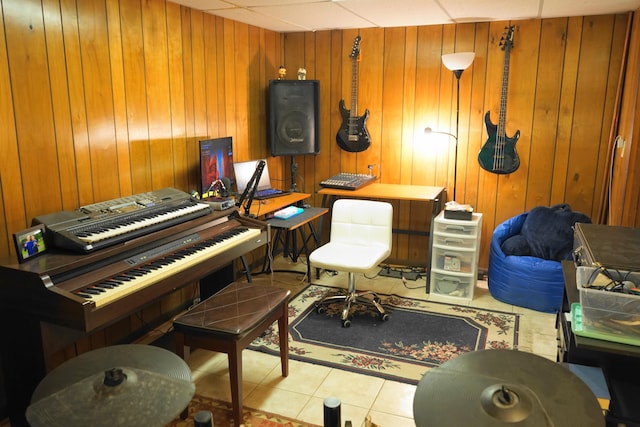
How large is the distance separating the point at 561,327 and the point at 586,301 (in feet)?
2.48

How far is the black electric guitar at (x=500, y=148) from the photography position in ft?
13.3

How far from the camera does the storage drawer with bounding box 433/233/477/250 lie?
12.5 ft

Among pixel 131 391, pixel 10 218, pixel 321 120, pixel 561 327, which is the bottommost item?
pixel 561 327

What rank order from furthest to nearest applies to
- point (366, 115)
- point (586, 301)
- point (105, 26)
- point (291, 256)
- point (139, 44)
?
point (291, 256)
point (366, 115)
point (139, 44)
point (105, 26)
point (586, 301)

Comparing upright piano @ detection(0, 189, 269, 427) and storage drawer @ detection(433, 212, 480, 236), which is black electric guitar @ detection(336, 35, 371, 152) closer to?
storage drawer @ detection(433, 212, 480, 236)

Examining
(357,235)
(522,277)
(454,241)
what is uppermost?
(357,235)

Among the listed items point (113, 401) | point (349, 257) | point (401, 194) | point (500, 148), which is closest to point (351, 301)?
point (349, 257)

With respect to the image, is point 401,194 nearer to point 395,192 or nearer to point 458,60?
point 395,192

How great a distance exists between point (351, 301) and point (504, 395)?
230cm

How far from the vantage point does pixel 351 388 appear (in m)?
2.63

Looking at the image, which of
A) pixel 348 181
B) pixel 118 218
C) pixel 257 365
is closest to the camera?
pixel 118 218

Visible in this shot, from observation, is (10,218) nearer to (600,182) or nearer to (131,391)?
(131,391)

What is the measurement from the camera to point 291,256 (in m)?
4.80

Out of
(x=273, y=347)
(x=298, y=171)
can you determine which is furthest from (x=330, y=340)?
(x=298, y=171)
